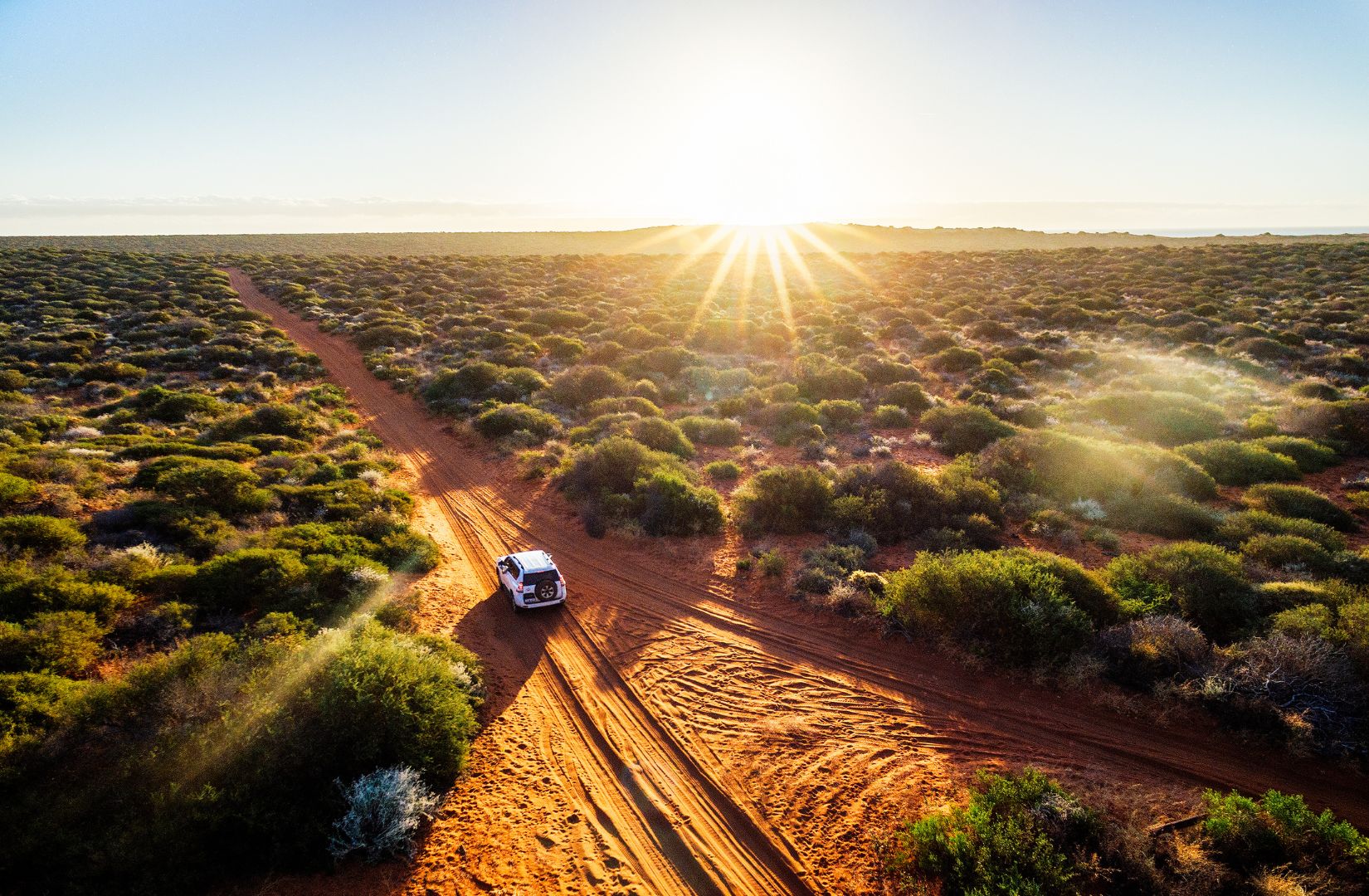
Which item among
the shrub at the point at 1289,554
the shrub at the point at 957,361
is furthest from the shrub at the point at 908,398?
the shrub at the point at 1289,554

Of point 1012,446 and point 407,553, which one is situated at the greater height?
point 1012,446

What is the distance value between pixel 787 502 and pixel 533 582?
23.3ft

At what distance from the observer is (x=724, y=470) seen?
17.8 metres

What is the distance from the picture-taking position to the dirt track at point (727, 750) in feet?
21.3

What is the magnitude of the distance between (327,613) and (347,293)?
48.9m

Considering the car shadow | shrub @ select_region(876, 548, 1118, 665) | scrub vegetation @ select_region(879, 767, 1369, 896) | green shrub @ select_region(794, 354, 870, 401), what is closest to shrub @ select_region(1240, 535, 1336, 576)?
shrub @ select_region(876, 548, 1118, 665)

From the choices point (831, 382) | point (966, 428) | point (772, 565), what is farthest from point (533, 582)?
point (831, 382)

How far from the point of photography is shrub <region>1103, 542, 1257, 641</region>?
9.52 metres

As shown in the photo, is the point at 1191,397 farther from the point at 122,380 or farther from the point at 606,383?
the point at 122,380

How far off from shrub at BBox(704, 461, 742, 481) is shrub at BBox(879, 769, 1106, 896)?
1165cm

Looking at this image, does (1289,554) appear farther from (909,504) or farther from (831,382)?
(831,382)

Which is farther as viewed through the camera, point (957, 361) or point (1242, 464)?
point (957, 361)

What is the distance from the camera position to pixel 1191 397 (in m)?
20.6

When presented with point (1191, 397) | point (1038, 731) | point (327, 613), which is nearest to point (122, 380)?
point (327, 613)
